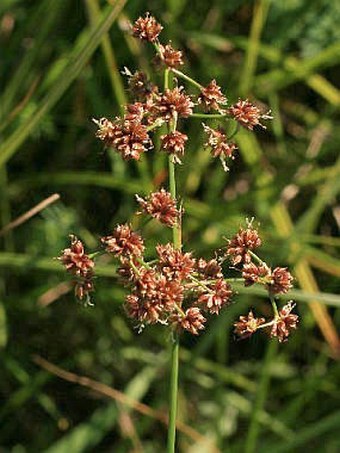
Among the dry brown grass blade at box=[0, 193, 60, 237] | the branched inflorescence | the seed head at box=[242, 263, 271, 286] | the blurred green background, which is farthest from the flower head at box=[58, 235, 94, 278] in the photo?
the blurred green background

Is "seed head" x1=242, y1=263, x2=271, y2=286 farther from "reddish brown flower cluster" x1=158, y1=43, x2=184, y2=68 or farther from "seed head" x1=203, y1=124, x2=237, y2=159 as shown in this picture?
"reddish brown flower cluster" x1=158, y1=43, x2=184, y2=68

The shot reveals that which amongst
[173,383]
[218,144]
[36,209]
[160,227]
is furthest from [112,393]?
[218,144]

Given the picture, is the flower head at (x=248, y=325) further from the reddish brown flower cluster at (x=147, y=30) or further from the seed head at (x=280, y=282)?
Result: the reddish brown flower cluster at (x=147, y=30)

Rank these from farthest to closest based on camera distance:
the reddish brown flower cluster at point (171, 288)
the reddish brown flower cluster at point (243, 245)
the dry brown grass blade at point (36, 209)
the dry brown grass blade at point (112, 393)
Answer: the dry brown grass blade at point (112, 393) → the dry brown grass blade at point (36, 209) → the reddish brown flower cluster at point (243, 245) → the reddish brown flower cluster at point (171, 288)

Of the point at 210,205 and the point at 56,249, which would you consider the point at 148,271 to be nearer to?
the point at 56,249

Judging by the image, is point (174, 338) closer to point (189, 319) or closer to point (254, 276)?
point (189, 319)

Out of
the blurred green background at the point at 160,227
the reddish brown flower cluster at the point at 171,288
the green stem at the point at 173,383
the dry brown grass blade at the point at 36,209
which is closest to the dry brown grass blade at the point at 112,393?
the blurred green background at the point at 160,227
